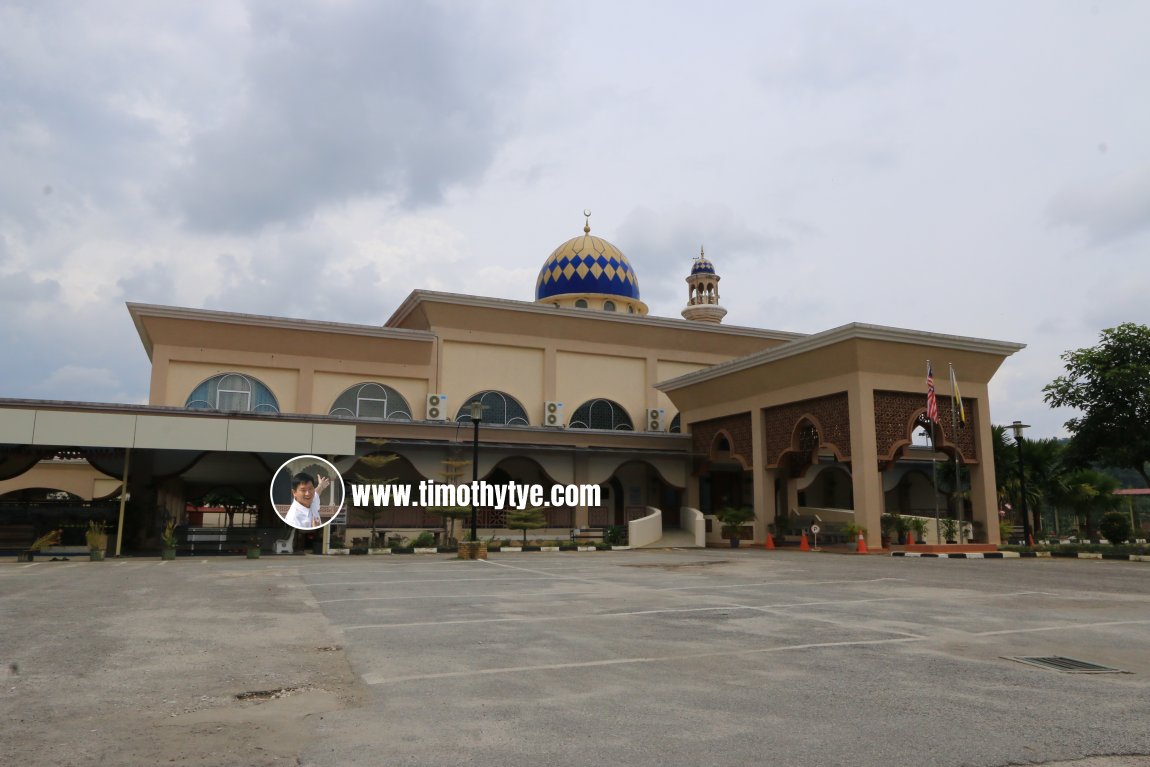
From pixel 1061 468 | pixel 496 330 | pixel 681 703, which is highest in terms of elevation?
pixel 496 330

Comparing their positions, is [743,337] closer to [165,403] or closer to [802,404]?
[802,404]

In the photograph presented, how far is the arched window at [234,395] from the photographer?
99.4 feet

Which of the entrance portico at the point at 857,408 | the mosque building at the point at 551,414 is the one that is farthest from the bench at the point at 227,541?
the entrance portico at the point at 857,408

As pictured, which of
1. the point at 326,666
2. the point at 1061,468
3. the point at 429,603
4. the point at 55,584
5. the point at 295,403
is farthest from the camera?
the point at 1061,468

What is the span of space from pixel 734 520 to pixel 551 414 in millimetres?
8730

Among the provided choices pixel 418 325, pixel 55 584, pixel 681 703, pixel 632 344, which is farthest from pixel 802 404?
pixel 681 703

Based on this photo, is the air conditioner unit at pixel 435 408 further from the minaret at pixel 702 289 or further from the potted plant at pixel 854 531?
the minaret at pixel 702 289

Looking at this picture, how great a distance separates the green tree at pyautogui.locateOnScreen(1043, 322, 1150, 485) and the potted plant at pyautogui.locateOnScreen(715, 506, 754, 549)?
15.7 metres

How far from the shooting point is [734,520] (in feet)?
101

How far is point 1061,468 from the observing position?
33844 millimetres

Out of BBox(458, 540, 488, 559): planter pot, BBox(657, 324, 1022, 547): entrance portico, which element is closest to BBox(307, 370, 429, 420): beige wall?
BBox(458, 540, 488, 559): planter pot

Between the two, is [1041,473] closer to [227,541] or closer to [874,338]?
[874,338]

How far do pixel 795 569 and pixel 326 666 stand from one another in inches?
513

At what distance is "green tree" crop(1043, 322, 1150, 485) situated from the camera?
33.2 m
